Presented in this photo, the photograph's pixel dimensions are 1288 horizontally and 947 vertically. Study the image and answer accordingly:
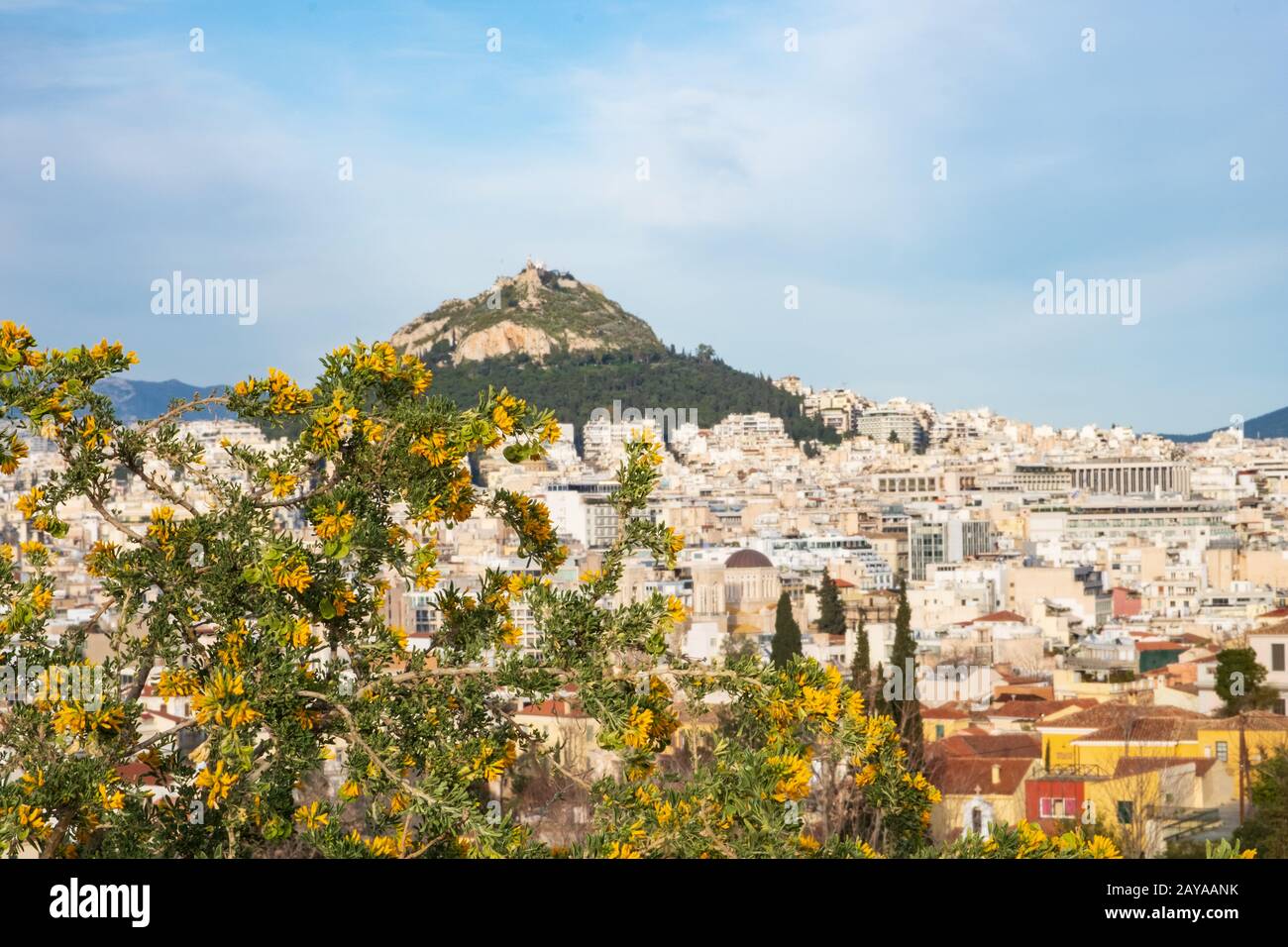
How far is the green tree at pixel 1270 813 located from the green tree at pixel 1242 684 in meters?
8.53

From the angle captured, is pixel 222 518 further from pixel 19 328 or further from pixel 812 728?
pixel 812 728

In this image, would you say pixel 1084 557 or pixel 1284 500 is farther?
pixel 1284 500

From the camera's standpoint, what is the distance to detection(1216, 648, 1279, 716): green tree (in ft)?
74.0

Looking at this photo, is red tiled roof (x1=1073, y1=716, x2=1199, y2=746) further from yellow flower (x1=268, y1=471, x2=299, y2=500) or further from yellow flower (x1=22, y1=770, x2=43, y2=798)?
yellow flower (x1=22, y1=770, x2=43, y2=798)

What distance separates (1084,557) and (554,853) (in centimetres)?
5532

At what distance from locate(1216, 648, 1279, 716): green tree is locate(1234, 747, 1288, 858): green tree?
8.53m

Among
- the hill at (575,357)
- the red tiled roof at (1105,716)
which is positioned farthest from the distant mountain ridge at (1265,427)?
the red tiled roof at (1105,716)

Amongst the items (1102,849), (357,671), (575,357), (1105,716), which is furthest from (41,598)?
(575,357)

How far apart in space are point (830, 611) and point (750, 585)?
5748 mm

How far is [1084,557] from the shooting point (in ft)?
181

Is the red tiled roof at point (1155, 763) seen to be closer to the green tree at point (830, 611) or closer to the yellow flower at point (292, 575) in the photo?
the yellow flower at point (292, 575)

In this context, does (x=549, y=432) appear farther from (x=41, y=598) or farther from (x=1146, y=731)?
(x=1146, y=731)

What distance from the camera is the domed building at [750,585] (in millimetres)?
45344
